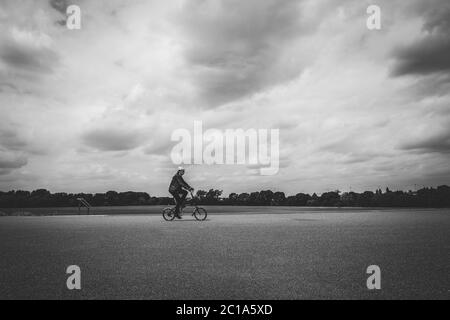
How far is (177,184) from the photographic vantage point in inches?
738

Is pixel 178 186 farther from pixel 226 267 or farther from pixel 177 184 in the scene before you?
pixel 226 267

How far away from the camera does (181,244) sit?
10172 millimetres

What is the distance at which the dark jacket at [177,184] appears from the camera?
1862cm

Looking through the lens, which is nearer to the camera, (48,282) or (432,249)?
(48,282)

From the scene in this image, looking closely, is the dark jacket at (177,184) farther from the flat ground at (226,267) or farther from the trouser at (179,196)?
the flat ground at (226,267)

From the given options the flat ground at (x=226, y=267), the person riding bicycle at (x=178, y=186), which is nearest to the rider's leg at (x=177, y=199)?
the person riding bicycle at (x=178, y=186)

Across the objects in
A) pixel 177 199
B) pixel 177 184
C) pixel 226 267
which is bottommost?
pixel 226 267

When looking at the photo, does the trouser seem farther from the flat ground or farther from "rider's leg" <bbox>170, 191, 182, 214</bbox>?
the flat ground

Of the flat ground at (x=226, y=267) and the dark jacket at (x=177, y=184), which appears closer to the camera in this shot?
the flat ground at (x=226, y=267)

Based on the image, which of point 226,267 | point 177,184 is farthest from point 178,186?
point 226,267
